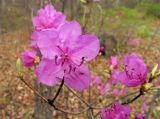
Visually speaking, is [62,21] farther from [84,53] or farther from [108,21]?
Result: [108,21]

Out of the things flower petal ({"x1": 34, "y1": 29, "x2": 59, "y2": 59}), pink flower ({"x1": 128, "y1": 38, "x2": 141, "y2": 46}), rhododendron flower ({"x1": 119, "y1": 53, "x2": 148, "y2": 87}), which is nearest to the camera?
flower petal ({"x1": 34, "y1": 29, "x2": 59, "y2": 59})

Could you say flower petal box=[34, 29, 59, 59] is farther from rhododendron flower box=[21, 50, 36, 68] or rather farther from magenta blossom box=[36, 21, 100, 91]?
rhododendron flower box=[21, 50, 36, 68]

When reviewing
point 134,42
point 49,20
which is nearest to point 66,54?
Answer: point 49,20

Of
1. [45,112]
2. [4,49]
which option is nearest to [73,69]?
[45,112]

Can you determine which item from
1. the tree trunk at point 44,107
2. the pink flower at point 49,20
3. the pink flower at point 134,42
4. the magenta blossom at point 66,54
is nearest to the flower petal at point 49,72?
the magenta blossom at point 66,54

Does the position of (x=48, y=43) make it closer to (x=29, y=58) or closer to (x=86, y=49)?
(x=86, y=49)

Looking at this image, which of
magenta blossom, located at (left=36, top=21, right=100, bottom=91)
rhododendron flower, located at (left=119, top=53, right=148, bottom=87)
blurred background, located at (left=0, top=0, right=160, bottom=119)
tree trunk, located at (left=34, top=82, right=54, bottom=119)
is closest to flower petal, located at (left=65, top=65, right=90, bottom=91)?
magenta blossom, located at (left=36, top=21, right=100, bottom=91)

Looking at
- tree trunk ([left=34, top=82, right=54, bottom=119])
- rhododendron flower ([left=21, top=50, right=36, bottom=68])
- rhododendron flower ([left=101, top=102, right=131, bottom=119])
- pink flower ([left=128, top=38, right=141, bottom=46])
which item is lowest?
pink flower ([left=128, top=38, right=141, bottom=46])
